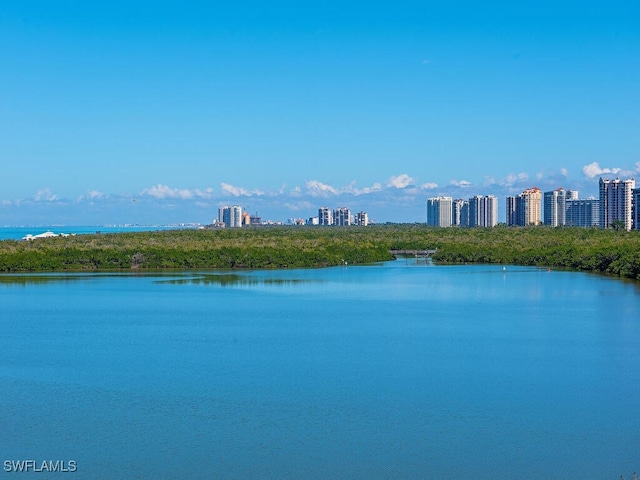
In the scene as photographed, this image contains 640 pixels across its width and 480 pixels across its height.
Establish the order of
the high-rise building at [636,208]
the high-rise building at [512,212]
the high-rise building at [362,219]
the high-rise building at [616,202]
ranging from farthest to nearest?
the high-rise building at [362,219] < the high-rise building at [512,212] < the high-rise building at [616,202] < the high-rise building at [636,208]

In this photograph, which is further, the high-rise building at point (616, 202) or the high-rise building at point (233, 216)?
the high-rise building at point (233, 216)

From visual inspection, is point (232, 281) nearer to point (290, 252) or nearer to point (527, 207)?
point (290, 252)

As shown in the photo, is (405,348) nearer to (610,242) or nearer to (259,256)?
(259,256)

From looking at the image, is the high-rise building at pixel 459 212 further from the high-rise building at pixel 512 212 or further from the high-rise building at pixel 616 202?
the high-rise building at pixel 616 202

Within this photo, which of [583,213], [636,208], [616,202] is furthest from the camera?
[583,213]

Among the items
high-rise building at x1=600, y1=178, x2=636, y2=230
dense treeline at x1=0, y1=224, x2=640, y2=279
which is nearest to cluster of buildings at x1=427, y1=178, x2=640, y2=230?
high-rise building at x1=600, y1=178, x2=636, y2=230

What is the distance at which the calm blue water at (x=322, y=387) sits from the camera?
1253 cm

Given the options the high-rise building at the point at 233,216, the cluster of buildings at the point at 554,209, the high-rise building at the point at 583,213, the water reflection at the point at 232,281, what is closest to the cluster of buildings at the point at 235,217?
the high-rise building at the point at 233,216

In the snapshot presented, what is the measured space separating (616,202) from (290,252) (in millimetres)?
42819

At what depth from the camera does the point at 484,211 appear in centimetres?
10994

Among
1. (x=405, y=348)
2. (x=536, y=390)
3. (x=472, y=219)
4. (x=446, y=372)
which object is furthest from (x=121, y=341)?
(x=472, y=219)

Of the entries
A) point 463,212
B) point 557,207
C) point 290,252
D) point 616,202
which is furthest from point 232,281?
point 463,212

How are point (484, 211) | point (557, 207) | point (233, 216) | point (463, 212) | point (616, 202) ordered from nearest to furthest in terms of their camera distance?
1. point (616, 202)
2. point (557, 207)
3. point (484, 211)
4. point (463, 212)
5. point (233, 216)

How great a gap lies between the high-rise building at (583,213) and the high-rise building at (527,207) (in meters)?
3.79
